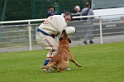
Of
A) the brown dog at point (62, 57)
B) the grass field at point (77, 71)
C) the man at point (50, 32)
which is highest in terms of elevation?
the man at point (50, 32)

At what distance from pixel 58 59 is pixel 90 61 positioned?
288 cm

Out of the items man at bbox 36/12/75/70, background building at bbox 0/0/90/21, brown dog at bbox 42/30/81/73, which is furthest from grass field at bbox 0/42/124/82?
background building at bbox 0/0/90/21

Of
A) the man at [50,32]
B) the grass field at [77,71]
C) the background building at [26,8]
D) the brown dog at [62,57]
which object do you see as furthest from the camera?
the background building at [26,8]

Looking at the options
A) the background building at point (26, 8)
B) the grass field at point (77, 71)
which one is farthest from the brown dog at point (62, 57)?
the background building at point (26, 8)

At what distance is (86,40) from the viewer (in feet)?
71.6

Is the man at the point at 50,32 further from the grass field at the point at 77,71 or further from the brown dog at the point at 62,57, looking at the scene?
the grass field at the point at 77,71

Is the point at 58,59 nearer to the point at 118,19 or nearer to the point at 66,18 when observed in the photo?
the point at 66,18

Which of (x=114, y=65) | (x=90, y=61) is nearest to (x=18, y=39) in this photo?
(x=90, y=61)

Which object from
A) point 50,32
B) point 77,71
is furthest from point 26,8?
point 77,71

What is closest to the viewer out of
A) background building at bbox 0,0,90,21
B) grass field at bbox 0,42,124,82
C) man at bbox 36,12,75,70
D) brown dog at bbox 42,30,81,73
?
grass field at bbox 0,42,124,82

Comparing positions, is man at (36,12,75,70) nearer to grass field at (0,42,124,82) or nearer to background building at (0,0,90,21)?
grass field at (0,42,124,82)

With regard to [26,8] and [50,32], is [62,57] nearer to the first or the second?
[50,32]

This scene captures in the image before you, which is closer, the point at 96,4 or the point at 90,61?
the point at 90,61

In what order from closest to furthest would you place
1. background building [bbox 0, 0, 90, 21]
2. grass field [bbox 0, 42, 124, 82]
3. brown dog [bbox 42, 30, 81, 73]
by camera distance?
grass field [bbox 0, 42, 124, 82] → brown dog [bbox 42, 30, 81, 73] → background building [bbox 0, 0, 90, 21]
